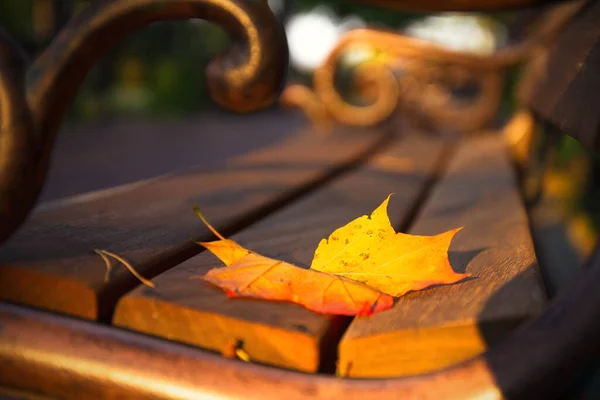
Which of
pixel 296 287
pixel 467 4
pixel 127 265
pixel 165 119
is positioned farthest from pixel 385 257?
pixel 165 119

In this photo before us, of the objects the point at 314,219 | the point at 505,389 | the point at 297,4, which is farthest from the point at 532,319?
the point at 297,4

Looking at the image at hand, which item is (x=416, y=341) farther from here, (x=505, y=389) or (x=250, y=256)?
(x=250, y=256)

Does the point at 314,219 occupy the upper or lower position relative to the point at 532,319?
lower

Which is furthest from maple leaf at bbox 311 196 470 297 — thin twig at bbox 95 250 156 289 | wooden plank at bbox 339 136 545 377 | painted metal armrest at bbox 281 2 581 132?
painted metal armrest at bbox 281 2 581 132

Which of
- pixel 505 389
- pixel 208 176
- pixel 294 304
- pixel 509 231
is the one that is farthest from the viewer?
pixel 208 176

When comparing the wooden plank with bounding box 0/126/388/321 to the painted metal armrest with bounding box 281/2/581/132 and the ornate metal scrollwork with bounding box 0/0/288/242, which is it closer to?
the ornate metal scrollwork with bounding box 0/0/288/242

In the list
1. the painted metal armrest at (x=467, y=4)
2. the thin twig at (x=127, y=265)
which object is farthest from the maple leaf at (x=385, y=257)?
the painted metal armrest at (x=467, y=4)

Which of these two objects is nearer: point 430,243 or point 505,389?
point 505,389
